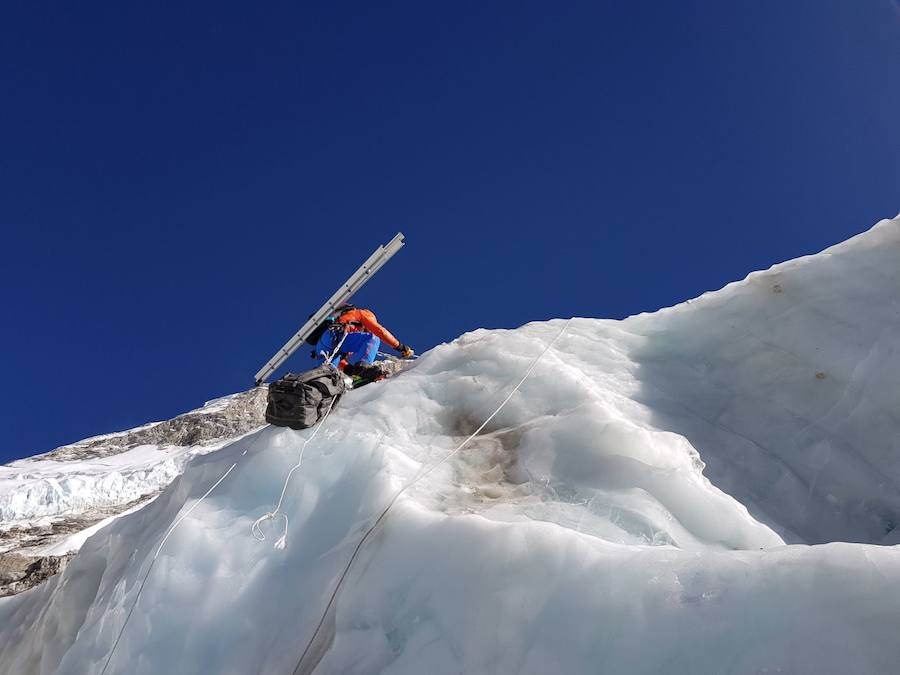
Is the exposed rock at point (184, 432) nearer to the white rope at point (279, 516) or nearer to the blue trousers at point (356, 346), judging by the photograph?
the blue trousers at point (356, 346)

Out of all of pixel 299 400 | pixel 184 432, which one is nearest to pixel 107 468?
pixel 184 432

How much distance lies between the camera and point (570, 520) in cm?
330

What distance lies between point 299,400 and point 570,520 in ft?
7.38

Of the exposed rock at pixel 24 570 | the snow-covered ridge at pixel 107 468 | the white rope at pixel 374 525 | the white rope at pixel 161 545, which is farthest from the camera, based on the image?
the snow-covered ridge at pixel 107 468

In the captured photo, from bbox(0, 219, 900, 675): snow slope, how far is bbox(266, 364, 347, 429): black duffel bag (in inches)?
4.9

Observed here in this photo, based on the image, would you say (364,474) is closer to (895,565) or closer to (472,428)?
(472,428)

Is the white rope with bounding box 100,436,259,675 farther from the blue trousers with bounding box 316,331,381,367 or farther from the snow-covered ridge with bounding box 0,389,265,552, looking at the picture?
the snow-covered ridge with bounding box 0,389,265,552

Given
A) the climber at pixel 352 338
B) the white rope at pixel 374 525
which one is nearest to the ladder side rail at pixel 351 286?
the climber at pixel 352 338

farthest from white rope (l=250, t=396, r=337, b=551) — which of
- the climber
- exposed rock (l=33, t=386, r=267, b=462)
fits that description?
exposed rock (l=33, t=386, r=267, b=462)

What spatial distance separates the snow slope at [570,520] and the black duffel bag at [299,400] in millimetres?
123

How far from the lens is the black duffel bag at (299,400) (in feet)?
14.8

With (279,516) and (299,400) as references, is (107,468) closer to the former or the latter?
(299,400)

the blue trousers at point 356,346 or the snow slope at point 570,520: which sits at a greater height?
the blue trousers at point 356,346

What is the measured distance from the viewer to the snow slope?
211cm
